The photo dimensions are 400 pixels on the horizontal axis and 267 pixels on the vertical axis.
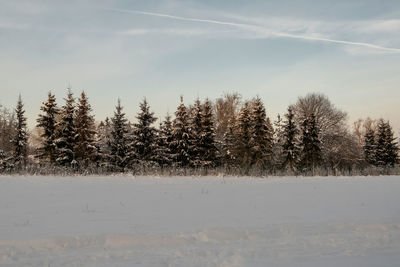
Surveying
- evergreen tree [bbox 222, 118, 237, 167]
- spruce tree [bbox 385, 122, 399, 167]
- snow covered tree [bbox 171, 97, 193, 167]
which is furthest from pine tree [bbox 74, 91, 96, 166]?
spruce tree [bbox 385, 122, 399, 167]

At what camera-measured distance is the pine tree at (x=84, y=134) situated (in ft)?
106

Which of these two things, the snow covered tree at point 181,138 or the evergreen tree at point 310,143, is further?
the evergreen tree at point 310,143

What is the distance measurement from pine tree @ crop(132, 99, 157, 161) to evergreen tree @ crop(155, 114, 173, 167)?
0.70 m

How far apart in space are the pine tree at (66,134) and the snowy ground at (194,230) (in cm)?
2099

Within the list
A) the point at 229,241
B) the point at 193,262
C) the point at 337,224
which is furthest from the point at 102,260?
the point at 337,224

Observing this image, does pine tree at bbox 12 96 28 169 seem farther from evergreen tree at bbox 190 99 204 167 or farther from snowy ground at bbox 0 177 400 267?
snowy ground at bbox 0 177 400 267

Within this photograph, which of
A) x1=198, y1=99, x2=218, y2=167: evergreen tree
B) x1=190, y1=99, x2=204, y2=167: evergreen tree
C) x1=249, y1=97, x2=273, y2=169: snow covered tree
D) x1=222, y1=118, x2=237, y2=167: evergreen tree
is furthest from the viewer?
x1=222, y1=118, x2=237, y2=167: evergreen tree

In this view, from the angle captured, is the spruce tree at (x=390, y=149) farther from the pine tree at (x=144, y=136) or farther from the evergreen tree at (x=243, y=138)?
the pine tree at (x=144, y=136)

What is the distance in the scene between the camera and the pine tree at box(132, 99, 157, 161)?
1244 inches

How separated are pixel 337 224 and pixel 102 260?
5.05 metres

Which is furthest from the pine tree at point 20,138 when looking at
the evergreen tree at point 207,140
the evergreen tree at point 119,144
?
the evergreen tree at point 207,140

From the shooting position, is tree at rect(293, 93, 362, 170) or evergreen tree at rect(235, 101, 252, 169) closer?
evergreen tree at rect(235, 101, 252, 169)

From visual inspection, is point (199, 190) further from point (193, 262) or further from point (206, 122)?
point (206, 122)

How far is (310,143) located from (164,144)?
54.4 feet
